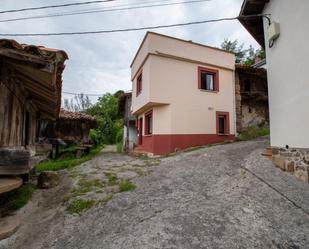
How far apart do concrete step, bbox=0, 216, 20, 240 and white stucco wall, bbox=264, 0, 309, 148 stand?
5691mm

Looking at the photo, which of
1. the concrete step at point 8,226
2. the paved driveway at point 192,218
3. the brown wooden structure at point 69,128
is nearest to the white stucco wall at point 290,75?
the paved driveway at point 192,218

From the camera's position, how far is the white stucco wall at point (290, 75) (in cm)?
427

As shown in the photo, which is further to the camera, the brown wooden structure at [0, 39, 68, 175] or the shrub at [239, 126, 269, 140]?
the shrub at [239, 126, 269, 140]

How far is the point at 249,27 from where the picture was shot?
7102 mm

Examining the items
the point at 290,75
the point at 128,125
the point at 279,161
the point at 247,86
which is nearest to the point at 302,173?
the point at 279,161

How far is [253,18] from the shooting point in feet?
22.1

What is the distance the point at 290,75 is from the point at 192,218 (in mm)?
4111

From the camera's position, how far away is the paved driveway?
268cm

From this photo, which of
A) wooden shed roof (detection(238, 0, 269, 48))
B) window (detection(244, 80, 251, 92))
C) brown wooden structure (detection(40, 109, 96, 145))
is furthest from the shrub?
brown wooden structure (detection(40, 109, 96, 145))

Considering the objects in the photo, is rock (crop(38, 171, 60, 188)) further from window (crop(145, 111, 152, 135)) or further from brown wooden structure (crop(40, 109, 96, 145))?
brown wooden structure (crop(40, 109, 96, 145))

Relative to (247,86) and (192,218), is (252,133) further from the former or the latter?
(192,218)

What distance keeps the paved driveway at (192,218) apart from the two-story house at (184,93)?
213 inches

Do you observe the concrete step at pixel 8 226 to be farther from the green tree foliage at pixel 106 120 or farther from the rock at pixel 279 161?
the green tree foliage at pixel 106 120

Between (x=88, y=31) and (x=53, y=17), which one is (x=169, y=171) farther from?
(x=53, y=17)
